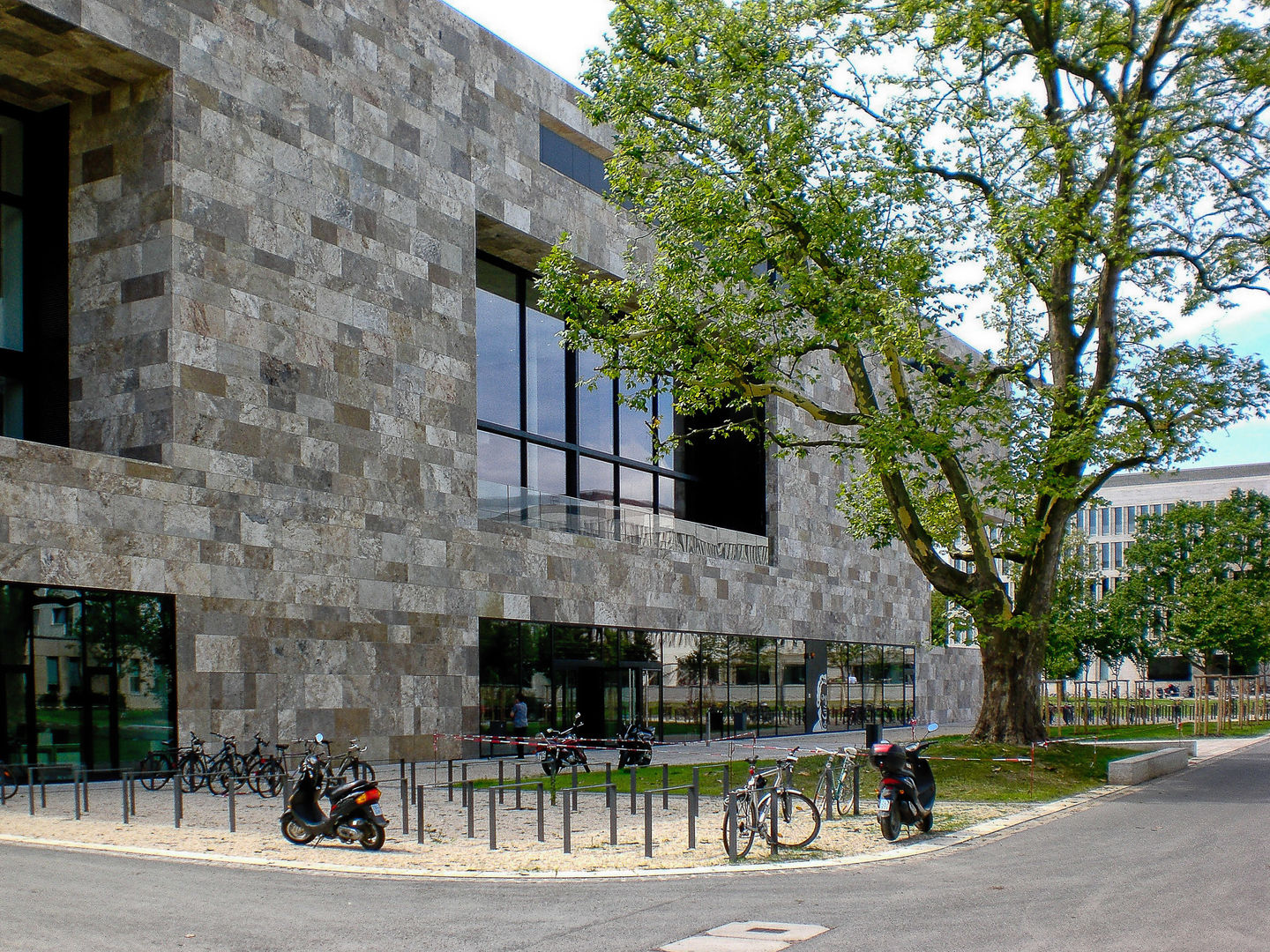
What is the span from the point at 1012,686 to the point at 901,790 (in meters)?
12.7

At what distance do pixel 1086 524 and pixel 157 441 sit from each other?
121251 millimetres

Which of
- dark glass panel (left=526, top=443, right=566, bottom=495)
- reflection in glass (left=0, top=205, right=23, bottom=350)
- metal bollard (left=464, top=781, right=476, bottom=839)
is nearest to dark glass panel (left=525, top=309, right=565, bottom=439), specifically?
dark glass panel (left=526, top=443, right=566, bottom=495)

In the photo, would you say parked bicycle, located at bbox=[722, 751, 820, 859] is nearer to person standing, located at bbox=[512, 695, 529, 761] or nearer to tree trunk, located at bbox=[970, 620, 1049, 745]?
tree trunk, located at bbox=[970, 620, 1049, 745]

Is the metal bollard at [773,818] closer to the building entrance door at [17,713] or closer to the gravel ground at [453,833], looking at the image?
the gravel ground at [453,833]

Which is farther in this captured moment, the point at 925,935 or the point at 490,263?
the point at 490,263

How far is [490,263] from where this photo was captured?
33.5 m

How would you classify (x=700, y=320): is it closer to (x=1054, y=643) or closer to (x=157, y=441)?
(x=157, y=441)

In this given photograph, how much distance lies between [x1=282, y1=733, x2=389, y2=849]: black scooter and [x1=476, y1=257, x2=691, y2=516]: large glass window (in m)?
16.3

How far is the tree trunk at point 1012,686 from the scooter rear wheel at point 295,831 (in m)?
16.3

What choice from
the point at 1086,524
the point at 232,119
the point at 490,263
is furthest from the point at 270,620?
the point at 1086,524

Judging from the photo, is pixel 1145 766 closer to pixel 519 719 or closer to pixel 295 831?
pixel 519 719

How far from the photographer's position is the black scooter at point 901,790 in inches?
579

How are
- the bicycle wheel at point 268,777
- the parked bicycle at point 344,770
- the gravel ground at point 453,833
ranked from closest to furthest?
1. the gravel ground at point 453,833
2. the parked bicycle at point 344,770
3. the bicycle wheel at point 268,777

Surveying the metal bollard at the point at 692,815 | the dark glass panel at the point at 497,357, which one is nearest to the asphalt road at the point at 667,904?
the metal bollard at the point at 692,815
